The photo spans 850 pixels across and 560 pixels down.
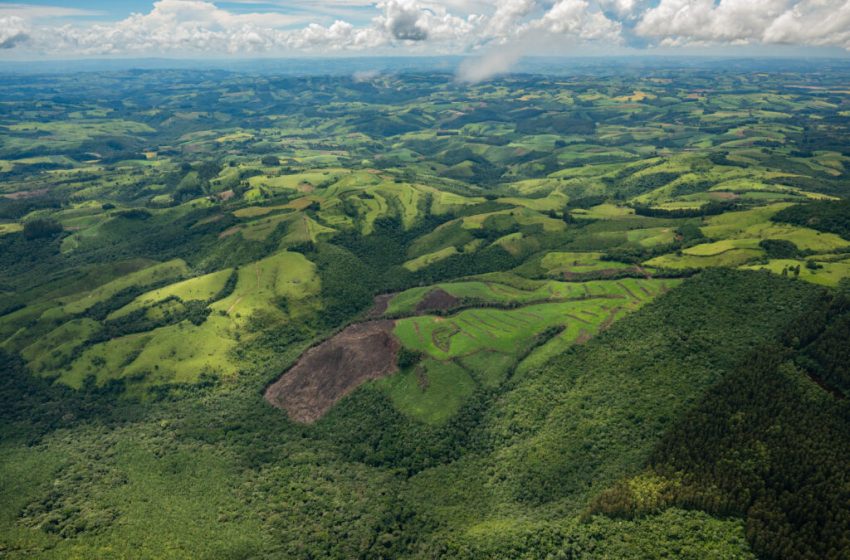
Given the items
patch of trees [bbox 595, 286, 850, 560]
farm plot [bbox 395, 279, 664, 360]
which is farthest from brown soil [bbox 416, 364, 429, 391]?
patch of trees [bbox 595, 286, 850, 560]

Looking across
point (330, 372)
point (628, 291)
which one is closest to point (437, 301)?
point (330, 372)

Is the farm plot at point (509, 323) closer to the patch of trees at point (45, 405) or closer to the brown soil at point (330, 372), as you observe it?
the brown soil at point (330, 372)

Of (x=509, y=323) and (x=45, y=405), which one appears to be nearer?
(x=45, y=405)

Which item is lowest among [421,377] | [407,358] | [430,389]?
[430,389]

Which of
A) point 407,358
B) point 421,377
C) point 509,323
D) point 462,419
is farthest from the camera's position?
point 509,323

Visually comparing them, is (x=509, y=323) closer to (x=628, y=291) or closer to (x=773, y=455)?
(x=628, y=291)

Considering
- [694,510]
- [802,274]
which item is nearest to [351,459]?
[694,510]
